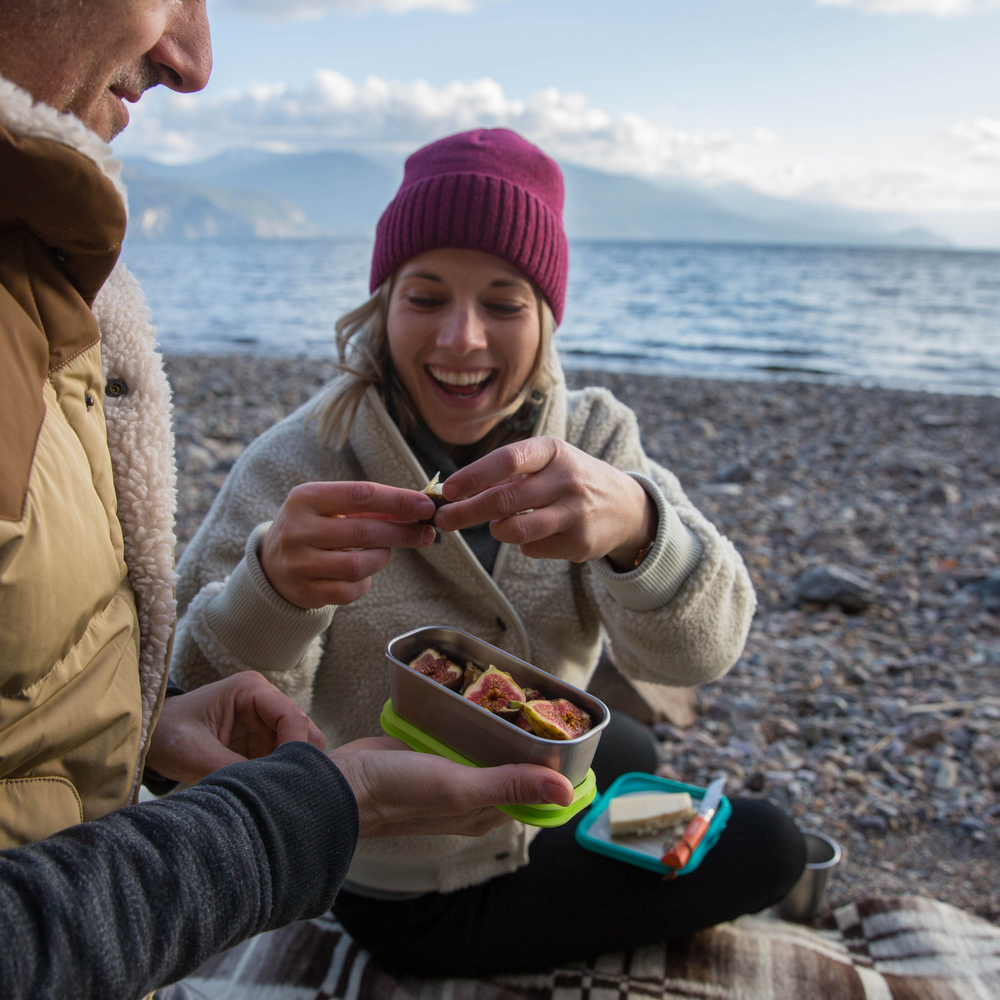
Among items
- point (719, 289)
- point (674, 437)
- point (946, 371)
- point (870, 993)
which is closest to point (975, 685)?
point (870, 993)

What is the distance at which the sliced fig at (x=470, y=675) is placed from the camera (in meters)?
2.00

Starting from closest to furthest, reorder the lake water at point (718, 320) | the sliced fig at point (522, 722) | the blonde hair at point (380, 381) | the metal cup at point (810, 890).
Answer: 1. the sliced fig at point (522, 722)
2. the blonde hair at point (380, 381)
3. the metal cup at point (810, 890)
4. the lake water at point (718, 320)

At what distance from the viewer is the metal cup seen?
117 inches

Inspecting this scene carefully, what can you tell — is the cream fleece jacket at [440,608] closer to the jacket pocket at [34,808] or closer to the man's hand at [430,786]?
the man's hand at [430,786]

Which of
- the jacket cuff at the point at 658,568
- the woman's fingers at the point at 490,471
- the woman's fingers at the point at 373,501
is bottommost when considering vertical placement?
the jacket cuff at the point at 658,568

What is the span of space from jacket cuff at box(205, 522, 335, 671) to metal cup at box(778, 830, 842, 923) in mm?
2113

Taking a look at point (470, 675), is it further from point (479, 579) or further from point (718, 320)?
point (718, 320)

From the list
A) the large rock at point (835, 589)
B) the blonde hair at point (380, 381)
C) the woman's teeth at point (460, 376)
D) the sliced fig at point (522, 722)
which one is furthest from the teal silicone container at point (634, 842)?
the large rock at point (835, 589)

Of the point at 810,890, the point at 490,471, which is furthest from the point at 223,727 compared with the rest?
the point at 810,890

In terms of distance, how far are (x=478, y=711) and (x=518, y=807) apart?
24 centimetres

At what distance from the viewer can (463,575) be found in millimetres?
2582

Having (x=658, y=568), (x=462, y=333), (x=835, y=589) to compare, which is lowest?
(x=835, y=589)

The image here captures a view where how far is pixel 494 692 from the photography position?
6.17 ft

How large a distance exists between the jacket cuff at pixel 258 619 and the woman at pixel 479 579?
0.02 meters
